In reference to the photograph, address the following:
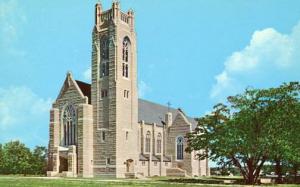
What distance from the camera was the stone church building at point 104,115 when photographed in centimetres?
6644

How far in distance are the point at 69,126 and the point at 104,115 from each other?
6638 millimetres

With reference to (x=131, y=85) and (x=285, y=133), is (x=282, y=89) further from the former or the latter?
(x=131, y=85)

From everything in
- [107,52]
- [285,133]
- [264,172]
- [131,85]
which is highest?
[107,52]

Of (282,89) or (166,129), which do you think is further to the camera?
(166,129)

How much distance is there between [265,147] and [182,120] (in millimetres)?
41220

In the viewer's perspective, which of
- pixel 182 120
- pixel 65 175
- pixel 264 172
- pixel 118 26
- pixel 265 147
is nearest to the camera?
pixel 265 147

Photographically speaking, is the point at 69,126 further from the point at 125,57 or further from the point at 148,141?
the point at 148,141

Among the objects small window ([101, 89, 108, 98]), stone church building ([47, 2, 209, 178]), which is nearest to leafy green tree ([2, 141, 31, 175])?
stone church building ([47, 2, 209, 178])

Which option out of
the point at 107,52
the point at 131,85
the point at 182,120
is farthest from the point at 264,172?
the point at 107,52

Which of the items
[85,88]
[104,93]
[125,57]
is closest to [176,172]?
[104,93]

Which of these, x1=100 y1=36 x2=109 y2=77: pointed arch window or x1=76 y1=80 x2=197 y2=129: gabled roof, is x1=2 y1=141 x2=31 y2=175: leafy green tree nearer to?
x1=76 y1=80 x2=197 y2=129: gabled roof

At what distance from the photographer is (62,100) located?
7219 cm

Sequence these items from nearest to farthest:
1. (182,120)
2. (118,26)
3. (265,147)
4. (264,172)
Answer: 1. (265,147)
2. (118,26)
3. (264,172)
4. (182,120)

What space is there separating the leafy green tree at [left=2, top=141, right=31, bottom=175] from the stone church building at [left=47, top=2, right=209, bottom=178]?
16.5 metres
